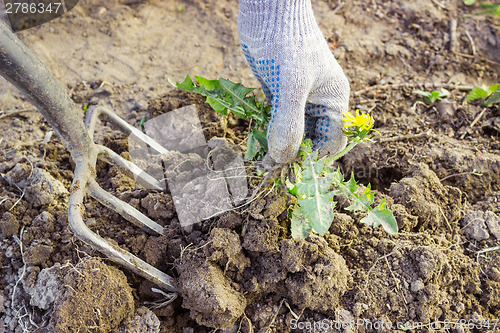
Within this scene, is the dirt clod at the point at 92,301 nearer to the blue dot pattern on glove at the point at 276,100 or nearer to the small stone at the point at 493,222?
the blue dot pattern on glove at the point at 276,100

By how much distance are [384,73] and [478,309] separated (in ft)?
6.97

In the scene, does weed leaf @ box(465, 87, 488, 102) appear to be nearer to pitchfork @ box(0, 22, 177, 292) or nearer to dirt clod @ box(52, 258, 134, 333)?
pitchfork @ box(0, 22, 177, 292)

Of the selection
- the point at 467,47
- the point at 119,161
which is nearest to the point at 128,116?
the point at 119,161

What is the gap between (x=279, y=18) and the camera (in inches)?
80.1

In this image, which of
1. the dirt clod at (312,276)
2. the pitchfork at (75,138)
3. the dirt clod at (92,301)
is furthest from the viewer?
the dirt clod at (312,276)

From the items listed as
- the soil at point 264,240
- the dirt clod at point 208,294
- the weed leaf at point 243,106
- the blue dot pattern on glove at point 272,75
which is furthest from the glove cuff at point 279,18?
the dirt clod at point 208,294

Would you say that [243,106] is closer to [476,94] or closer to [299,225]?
[299,225]

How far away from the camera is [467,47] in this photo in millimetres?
3762

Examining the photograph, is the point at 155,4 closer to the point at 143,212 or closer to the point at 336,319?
the point at 143,212

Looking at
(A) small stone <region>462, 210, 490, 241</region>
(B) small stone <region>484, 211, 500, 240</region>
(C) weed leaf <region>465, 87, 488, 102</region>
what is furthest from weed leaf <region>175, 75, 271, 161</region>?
(C) weed leaf <region>465, 87, 488, 102</region>

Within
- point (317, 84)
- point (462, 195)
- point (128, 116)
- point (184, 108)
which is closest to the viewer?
point (317, 84)

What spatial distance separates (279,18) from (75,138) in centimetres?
120

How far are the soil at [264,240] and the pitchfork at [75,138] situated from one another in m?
0.11

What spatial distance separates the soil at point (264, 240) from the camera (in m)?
2.00
